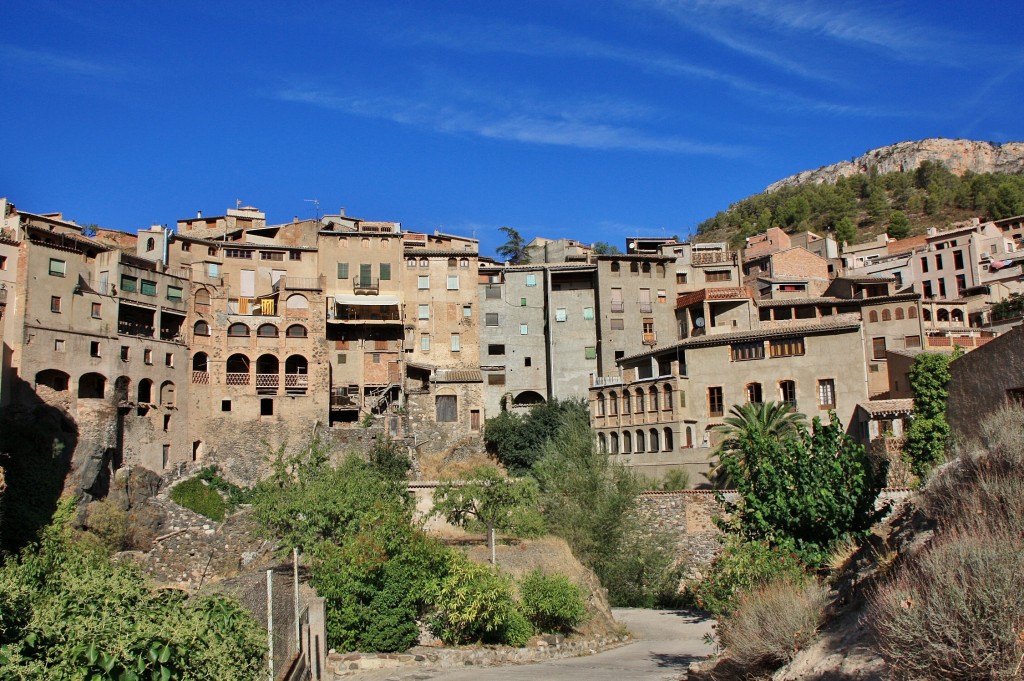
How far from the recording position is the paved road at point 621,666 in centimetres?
2227

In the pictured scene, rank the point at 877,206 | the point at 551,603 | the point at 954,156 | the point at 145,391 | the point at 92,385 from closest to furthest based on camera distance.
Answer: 1. the point at 551,603
2. the point at 92,385
3. the point at 145,391
4. the point at 877,206
5. the point at 954,156

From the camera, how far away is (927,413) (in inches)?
1420

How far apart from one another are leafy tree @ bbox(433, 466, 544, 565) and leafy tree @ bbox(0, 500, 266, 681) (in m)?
22.1

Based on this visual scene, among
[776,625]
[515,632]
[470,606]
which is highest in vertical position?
[776,625]

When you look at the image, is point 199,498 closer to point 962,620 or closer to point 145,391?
point 145,391

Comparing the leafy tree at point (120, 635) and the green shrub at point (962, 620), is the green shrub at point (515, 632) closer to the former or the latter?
the leafy tree at point (120, 635)

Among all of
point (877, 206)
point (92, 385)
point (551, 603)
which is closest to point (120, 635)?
point (551, 603)

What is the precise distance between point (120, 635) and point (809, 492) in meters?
14.0

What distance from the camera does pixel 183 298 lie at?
57.6 meters

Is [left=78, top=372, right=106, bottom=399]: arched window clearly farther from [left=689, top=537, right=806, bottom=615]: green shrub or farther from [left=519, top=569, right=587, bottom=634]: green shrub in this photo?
[left=689, top=537, right=806, bottom=615]: green shrub

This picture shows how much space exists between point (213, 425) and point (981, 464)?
4783 cm

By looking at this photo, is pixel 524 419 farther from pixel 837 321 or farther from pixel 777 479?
pixel 777 479

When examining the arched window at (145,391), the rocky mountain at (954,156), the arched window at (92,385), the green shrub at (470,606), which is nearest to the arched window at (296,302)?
the arched window at (145,391)

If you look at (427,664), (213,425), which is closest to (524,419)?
(213,425)
